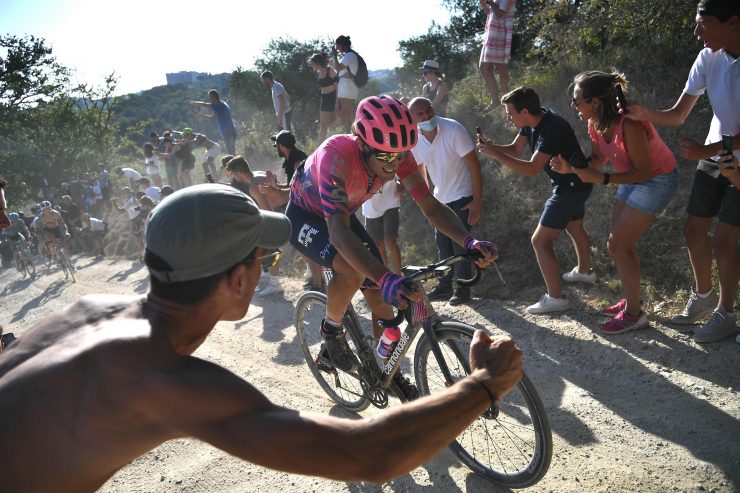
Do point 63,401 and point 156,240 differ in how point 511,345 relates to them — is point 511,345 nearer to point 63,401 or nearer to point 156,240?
point 156,240

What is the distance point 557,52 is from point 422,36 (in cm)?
865

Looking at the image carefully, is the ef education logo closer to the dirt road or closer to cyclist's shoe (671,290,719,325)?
the dirt road

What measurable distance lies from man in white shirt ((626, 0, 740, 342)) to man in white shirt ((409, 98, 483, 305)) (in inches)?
81.8

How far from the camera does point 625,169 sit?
15.8ft

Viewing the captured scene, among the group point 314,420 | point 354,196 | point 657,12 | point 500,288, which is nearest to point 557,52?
point 657,12

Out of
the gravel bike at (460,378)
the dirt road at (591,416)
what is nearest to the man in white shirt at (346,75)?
the dirt road at (591,416)

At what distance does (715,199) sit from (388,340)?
2988 millimetres

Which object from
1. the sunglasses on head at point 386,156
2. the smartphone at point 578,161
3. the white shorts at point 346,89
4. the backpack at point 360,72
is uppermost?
the backpack at point 360,72

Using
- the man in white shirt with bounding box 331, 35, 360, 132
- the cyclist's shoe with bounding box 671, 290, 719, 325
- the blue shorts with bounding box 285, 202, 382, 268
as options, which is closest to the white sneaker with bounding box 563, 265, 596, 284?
the cyclist's shoe with bounding box 671, 290, 719, 325

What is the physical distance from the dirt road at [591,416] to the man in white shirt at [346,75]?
6359 millimetres

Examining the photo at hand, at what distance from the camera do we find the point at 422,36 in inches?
683

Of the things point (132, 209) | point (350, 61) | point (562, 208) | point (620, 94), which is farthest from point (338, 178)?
point (132, 209)

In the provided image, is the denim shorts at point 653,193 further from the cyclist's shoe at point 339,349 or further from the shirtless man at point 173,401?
the shirtless man at point 173,401

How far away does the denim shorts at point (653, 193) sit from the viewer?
4.74m
